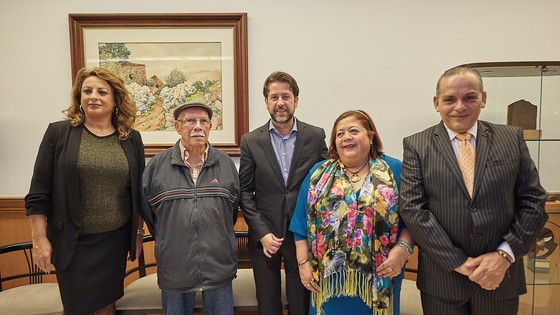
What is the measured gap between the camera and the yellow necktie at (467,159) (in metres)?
1.48

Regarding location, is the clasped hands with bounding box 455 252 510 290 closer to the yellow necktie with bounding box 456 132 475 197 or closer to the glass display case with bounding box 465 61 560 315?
the yellow necktie with bounding box 456 132 475 197

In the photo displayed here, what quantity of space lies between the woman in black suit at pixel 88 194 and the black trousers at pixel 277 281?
67 cm

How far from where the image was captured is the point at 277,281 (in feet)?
6.44

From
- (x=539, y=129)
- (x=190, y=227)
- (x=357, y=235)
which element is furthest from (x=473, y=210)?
(x=190, y=227)

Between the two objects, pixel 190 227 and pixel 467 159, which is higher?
pixel 467 159

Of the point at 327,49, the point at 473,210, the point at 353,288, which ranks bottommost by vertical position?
the point at 353,288

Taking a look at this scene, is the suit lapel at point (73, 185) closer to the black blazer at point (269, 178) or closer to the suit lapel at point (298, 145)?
the black blazer at point (269, 178)

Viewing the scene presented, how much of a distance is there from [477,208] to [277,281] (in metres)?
1.05

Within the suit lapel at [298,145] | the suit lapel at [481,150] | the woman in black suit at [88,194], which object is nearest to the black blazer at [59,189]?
the woman in black suit at [88,194]

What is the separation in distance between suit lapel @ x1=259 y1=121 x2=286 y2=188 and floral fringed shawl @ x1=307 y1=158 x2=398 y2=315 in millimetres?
296

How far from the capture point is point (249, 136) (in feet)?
6.61

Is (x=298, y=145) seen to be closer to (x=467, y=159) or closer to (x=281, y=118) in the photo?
(x=281, y=118)

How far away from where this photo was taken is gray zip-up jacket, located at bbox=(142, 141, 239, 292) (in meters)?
1.73

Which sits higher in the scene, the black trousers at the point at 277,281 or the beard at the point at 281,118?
the beard at the point at 281,118
